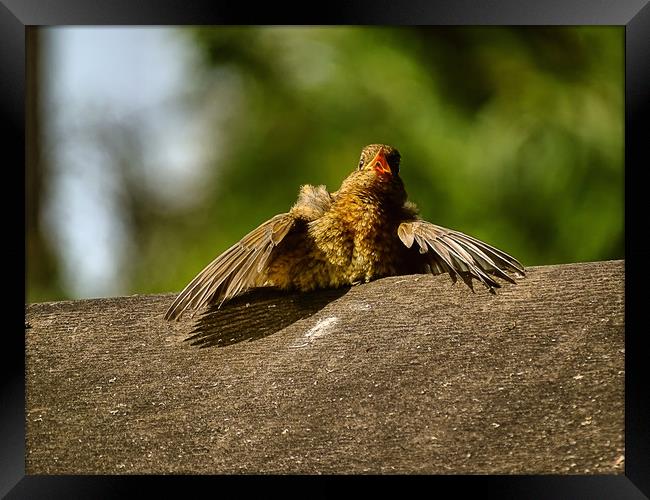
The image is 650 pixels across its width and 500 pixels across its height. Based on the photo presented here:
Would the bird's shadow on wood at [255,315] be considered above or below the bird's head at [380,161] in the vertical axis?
below

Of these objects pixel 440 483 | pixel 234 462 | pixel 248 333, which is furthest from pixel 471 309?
pixel 234 462

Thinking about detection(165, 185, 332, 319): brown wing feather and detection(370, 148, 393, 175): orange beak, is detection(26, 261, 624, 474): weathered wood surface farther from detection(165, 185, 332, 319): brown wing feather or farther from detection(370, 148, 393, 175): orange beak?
detection(370, 148, 393, 175): orange beak

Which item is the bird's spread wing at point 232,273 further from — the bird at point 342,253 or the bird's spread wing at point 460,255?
the bird's spread wing at point 460,255

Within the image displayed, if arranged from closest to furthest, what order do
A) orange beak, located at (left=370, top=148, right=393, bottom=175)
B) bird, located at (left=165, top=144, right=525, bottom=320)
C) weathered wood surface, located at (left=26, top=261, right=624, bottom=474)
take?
weathered wood surface, located at (left=26, top=261, right=624, bottom=474) < bird, located at (left=165, top=144, right=525, bottom=320) < orange beak, located at (left=370, top=148, right=393, bottom=175)

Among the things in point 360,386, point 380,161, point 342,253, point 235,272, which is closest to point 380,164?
point 380,161

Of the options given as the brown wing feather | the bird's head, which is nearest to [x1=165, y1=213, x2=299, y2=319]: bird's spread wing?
the brown wing feather
